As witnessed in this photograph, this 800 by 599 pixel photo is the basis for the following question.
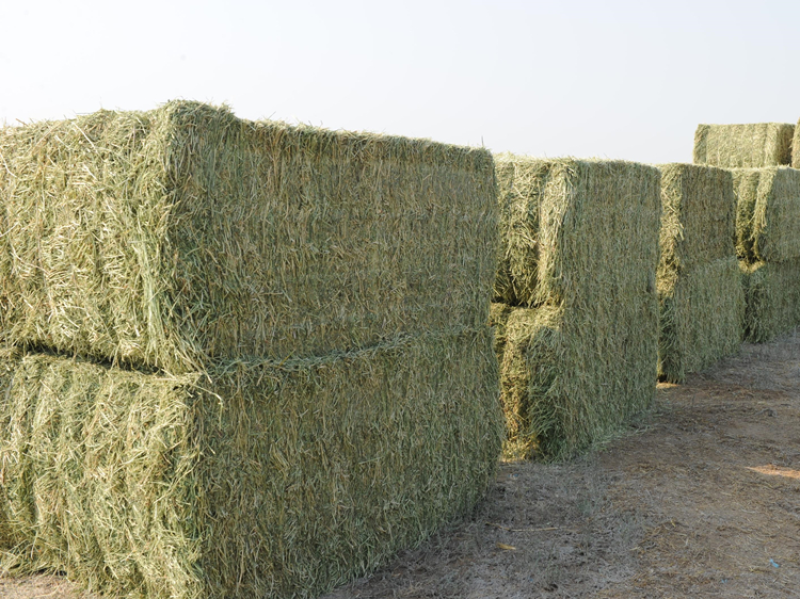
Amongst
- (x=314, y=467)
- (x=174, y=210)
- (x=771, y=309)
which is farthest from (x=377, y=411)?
(x=771, y=309)

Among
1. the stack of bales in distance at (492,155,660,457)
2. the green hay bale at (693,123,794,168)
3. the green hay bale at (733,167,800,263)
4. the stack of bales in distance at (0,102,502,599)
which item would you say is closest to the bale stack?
the green hay bale at (733,167,800,263)

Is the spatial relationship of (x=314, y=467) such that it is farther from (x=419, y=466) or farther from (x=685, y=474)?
(x=685, y=474)

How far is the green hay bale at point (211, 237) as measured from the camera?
327 cm

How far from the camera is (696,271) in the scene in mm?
9461

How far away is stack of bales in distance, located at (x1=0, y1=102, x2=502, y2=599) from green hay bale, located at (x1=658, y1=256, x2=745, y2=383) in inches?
198

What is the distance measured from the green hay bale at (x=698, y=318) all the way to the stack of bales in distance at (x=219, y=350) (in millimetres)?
5041

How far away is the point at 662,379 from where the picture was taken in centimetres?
930

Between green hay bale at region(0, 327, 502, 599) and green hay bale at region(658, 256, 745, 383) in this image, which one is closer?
green hay bale at region(0, 327, 502, 599)

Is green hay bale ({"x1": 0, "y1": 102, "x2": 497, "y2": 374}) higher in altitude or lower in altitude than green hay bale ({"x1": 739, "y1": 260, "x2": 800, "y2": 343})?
higher

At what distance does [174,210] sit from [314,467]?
154cm

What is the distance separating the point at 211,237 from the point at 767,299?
35.8 ft

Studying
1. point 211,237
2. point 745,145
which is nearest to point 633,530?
point 211,237

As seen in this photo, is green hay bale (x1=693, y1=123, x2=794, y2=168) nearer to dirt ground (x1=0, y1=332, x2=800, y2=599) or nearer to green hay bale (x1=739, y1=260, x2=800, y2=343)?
green hay bale (x1=739, y1=260, x2=800, y2=343)

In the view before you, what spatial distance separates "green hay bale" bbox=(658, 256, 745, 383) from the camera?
899 centimetres
